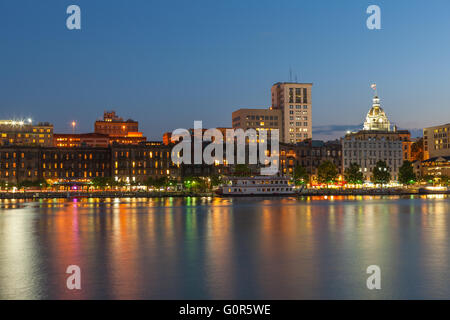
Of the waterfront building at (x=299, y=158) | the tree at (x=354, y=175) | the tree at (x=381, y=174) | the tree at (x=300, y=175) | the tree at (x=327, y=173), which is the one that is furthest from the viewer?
the waterfront building at (x=299, y=158)

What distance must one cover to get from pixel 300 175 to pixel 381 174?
30398 mm

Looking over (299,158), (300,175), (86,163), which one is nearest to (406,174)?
(300,175)

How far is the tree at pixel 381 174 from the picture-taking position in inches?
7200

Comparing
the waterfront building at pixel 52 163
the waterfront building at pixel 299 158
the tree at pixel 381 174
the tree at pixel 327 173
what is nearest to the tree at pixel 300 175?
the tree at pixel 327 173

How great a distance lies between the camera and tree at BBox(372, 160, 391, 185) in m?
183

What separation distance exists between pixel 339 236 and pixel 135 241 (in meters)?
19.6

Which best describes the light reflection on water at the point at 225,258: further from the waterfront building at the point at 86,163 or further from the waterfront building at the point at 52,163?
the waterfront building at the point at 52,163

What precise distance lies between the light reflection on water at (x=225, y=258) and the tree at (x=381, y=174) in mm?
120557

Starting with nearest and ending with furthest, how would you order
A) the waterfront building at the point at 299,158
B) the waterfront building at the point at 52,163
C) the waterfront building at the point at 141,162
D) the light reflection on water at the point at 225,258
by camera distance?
the light reflection on water at the point at 225,258
the waterfront building at the point at 52,163
the waterfront building at the point at 141,162
the waterfront building at the point at 299,158

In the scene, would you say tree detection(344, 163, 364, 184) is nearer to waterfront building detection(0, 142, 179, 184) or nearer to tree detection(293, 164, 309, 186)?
tree detection(293, 164, 309, 186)

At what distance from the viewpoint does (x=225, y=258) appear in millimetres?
38125

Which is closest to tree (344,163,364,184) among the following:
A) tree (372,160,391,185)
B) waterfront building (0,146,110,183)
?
tree (372,160,391,185)

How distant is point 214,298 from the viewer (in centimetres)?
2630
